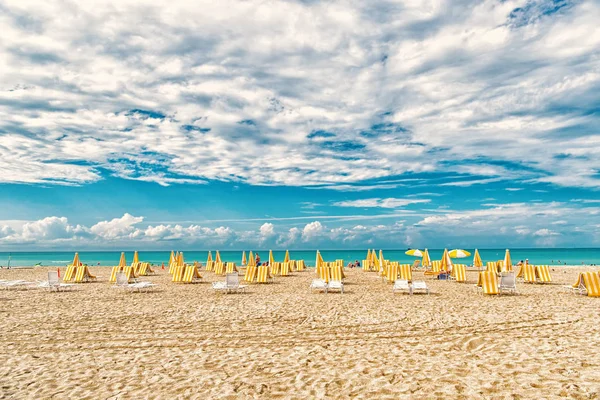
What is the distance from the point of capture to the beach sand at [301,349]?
500 centimetres

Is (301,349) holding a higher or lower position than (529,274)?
lower

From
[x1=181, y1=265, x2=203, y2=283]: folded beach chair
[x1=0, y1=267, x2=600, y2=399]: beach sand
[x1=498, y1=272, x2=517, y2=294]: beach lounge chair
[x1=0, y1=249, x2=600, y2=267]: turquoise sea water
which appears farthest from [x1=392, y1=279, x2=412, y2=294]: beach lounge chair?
[x1=0, y1=249, x2=600, y2=267]: turquoise sea water

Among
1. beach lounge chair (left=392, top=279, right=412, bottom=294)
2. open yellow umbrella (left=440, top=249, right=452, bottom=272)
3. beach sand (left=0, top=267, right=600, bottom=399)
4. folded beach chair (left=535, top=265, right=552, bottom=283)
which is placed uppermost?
open yellow umbrella (left=440, top=249, right=452, bottom=272)

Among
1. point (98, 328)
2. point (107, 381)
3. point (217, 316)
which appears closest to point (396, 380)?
point (107, 381)

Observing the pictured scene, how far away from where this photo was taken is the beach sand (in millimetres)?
5000

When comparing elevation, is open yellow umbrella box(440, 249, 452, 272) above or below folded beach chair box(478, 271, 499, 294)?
above

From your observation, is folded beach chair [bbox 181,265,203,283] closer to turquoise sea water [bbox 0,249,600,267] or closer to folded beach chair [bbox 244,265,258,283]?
folded beach chair [bbox 244,265,258,283]

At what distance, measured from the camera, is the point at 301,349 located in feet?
22.2

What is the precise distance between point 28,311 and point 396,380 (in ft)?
31.1

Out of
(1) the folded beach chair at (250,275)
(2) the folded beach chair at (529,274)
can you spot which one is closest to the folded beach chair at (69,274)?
(1) the folded beach chair at (250,275)

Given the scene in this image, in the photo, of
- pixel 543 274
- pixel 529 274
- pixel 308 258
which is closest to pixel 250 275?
pixel 529 274

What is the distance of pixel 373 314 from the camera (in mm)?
9891

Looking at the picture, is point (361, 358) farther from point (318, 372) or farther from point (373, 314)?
point (373, 314)

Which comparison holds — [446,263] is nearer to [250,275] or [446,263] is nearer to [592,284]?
[592,284]
